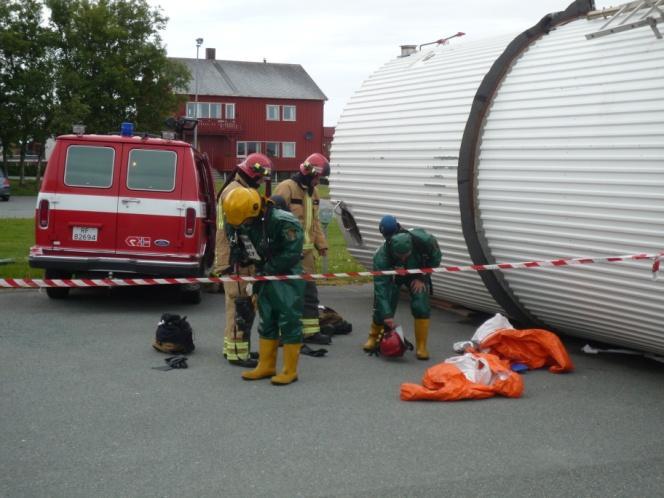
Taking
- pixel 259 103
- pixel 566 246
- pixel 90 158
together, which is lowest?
pixel 566 246

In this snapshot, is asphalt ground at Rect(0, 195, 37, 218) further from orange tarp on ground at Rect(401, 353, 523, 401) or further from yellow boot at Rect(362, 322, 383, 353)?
orange tarp on ground at Rect(401, 353, 523, 401)

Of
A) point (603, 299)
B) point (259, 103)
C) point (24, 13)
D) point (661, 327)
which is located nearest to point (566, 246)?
point (603, 299)

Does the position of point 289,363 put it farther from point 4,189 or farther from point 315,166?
point 4,189

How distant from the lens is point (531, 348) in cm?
737

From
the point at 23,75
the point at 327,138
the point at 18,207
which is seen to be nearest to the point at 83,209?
the point at 18,207

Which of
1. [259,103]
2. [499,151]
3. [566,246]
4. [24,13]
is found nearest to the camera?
[566,246]

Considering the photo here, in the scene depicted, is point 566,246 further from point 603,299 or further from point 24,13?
point 24,13

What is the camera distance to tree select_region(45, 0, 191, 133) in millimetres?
41406

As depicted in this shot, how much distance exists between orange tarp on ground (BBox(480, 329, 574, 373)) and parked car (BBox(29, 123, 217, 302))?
3.84 meters

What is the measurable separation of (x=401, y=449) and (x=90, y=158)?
Answer: 6051 mm

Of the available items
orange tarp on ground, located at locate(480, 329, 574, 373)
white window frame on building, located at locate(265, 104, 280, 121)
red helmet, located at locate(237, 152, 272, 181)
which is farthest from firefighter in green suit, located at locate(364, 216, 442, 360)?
white window frame on building, located at locate(265, 104, 280, 121)

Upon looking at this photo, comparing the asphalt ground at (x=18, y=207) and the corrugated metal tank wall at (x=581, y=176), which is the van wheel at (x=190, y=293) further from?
the asphalt ground at (x=18, y=207)

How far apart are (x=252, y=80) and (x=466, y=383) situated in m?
51.6

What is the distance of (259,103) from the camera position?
181 feet
